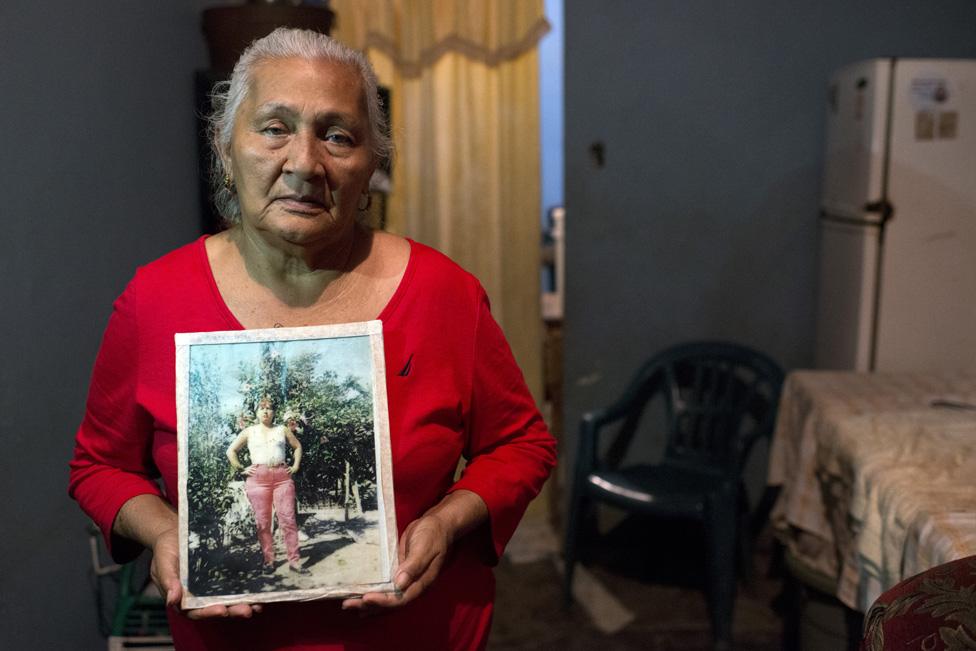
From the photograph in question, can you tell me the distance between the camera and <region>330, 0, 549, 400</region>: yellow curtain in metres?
3.35

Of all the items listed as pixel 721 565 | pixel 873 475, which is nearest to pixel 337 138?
pixel 873 475

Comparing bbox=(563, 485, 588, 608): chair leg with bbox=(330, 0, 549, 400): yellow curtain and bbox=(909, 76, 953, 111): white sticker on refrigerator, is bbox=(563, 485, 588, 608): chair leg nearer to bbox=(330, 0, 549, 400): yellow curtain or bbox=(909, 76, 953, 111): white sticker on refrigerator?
bbox=(330, 0, 549, 400): yellow curtain

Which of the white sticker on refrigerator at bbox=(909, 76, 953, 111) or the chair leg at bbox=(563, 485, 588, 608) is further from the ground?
the white sticker on refrigerator at bbox=(909, 76, 953, 111)

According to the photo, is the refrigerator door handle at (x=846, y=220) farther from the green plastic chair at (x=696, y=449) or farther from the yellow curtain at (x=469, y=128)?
the yellow curtain at (x=469, y=128)

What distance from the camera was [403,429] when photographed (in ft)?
3.76

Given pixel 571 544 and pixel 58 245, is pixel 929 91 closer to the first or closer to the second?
pixel 571 544

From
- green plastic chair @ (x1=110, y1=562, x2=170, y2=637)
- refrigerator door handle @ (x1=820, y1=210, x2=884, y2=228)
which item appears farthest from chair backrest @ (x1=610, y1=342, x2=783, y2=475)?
green plastic chair @ (x1=110, y1=562, x2=170, y2=637)

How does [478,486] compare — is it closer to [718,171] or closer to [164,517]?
[164,517]

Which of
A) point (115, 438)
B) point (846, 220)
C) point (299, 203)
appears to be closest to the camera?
point (299, 203)

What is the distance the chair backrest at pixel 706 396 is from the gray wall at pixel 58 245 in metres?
1.80

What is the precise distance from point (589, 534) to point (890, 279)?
4.70 ft

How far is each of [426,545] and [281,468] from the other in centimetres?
19

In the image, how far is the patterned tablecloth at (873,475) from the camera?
1.70 meters

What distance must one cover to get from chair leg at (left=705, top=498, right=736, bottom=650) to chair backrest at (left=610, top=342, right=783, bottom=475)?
0.37 m
